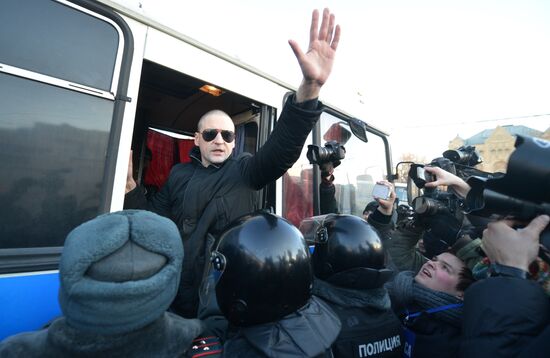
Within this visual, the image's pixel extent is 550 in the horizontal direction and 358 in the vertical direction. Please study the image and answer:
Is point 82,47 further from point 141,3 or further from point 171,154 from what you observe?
point 171,154

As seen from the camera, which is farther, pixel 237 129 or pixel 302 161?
pixel 237 129

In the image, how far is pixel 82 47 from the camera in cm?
158

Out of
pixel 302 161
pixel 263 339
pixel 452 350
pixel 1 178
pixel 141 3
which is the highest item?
pixel 141 3

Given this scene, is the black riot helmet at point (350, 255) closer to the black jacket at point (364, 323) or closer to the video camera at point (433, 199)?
the black jacket at point (364, 323)

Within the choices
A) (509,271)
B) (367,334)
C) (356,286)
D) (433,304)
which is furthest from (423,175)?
(367,334)

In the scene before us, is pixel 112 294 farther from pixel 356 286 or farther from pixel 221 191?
pixel 356 286

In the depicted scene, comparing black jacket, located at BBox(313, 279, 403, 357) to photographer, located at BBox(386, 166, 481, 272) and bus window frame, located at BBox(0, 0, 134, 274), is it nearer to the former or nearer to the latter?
photographer, located at BBox(386, 166, 481, 272)

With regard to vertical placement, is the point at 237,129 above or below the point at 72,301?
above

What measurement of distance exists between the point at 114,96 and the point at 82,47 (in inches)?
10.7

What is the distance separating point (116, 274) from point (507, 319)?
1356mm

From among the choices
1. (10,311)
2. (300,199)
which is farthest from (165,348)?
(300,199)

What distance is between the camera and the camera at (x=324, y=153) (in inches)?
105

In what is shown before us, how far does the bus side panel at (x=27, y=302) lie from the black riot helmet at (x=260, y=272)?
0.77 meters

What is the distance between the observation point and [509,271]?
1.21 m
